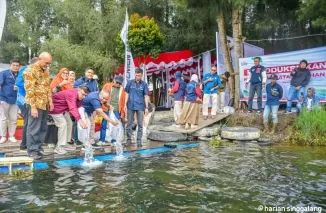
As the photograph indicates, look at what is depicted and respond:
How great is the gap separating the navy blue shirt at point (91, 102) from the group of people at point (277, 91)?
5.36 meters

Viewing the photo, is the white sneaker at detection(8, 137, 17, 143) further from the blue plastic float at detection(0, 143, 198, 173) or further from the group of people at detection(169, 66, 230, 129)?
the group of people at detection(169, 66, 230, 129)

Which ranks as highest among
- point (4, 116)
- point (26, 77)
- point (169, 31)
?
point (169, 31)

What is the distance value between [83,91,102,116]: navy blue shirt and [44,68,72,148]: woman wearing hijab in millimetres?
689

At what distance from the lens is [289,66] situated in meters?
11.3

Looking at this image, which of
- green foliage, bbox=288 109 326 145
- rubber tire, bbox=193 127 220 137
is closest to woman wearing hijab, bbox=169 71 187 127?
rubber tire, bbox=193 127 220 137

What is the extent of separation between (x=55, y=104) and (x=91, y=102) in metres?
0.71

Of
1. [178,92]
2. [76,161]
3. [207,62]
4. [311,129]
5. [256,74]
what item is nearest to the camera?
[76,161]

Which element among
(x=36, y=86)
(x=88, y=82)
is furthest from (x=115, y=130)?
(x=36, y=86)

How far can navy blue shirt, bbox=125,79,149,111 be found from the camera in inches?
332

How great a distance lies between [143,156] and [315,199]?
3.93 m

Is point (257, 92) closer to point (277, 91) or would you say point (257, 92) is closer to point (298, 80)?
point (277, 91)

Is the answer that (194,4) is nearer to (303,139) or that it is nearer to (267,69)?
(267,69)

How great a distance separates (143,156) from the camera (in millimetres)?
7691

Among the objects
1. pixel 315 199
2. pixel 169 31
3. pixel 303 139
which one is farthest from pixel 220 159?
pixel 169 31
